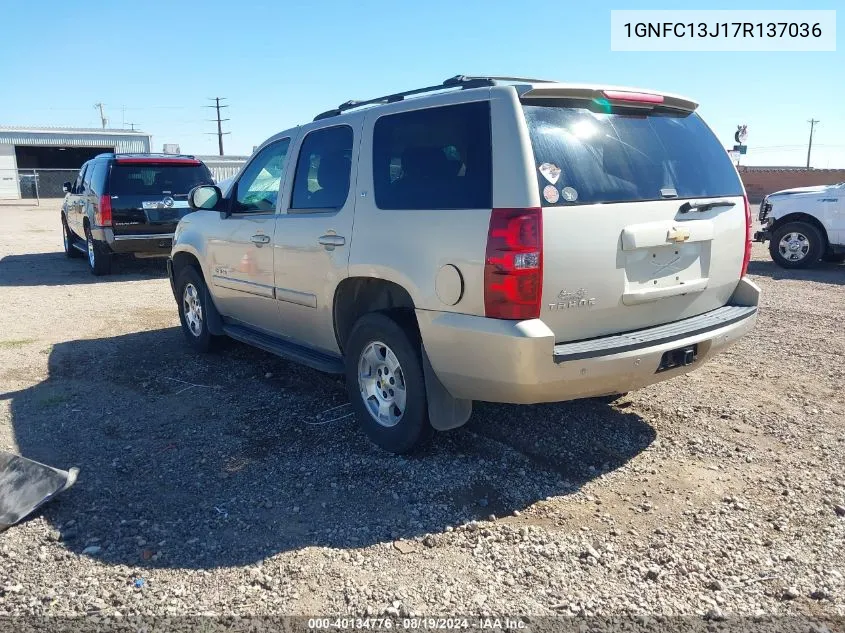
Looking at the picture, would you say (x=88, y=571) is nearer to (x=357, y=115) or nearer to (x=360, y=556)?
(x=360, y=556)

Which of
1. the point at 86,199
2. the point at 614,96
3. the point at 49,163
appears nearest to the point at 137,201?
the point at 86,199

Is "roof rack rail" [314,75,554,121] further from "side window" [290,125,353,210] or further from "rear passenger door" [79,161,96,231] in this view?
"rear passenger door" [79,161,96,231]

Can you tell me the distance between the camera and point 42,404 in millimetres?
5297

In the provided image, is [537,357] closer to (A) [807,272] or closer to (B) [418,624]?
→ (B) [418,624]

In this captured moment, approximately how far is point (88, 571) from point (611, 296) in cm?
279

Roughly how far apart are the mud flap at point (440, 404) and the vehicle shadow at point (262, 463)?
0.96ft

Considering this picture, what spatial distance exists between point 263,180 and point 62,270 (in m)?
8.87

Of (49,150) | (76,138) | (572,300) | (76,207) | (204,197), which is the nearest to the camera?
(572,300)

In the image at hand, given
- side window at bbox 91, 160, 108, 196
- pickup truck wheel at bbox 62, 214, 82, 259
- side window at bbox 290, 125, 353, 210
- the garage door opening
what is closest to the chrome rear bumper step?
side window at bbox 290, 125, 353, 210

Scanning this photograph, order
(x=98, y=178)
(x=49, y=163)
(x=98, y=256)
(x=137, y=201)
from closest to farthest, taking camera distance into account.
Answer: (x=137, y=201), (x=98, y=178), (x=98, y=256), (x=49, y=163)

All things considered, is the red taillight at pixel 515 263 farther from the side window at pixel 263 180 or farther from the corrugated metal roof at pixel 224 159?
the corrugated metal roof at pixel 224 159

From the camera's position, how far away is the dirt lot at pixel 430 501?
2939 mm

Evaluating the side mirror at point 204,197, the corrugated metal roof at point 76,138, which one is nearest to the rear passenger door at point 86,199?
the side mirror at point 204,197

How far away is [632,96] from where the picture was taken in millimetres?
3850
